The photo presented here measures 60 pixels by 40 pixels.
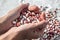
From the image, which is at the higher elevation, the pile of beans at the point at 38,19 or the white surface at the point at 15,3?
the white surface at the point at 15,3

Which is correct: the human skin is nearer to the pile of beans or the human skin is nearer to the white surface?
the pile of beans

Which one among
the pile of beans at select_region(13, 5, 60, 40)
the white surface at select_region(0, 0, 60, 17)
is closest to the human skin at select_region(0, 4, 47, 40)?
the pile of beans at select_region(13, 5, 60, 40)

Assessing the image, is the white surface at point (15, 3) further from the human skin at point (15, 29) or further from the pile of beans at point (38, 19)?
the human skin at point (15, 29)

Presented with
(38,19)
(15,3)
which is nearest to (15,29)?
(38,19)

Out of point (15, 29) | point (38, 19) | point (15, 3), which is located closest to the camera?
point (15, 29)

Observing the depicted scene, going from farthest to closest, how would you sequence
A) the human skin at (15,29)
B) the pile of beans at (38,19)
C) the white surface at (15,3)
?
the white surface at (15,3), the pile of beans at (38,19), the human skin at (15,29)

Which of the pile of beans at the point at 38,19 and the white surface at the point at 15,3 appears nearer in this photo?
the pile of beans at the point at 38,19

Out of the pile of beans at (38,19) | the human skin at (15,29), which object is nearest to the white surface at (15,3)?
the pile of beans at (38,19)

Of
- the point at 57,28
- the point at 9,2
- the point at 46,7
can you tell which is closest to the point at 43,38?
the point at 57,28

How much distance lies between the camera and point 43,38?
73 centimetres

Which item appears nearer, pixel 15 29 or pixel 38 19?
pixel 15 29

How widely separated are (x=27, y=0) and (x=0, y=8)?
15 cm

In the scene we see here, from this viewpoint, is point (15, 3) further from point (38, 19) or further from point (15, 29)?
point (15, 29)

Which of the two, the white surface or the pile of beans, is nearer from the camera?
the pile of beans
